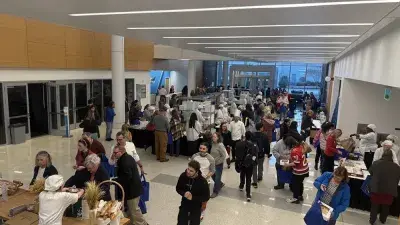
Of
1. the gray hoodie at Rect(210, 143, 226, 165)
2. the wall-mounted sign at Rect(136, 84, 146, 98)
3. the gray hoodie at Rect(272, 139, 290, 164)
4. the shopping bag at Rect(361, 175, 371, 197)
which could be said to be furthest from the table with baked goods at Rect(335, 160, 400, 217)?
the wall-mounted sign at Rect(136, 84, 146, 98)

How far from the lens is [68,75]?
39.6 ft

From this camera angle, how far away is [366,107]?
33.2 ft

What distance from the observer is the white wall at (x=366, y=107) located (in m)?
9.66

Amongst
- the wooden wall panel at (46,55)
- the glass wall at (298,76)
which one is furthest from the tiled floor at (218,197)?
the glass wall at (298,76)

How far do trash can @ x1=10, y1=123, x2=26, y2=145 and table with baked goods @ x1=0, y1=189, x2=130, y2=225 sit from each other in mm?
6909

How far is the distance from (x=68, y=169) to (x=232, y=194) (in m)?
4.29

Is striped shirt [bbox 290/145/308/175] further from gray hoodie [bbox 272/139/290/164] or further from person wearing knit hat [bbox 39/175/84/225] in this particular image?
person wearing knit hat [bbox 39/175/84/225]

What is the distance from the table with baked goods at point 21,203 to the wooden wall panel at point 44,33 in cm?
813

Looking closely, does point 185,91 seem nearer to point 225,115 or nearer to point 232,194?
point 225,115

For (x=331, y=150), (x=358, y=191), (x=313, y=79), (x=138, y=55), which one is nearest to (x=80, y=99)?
(x=138, y=55)

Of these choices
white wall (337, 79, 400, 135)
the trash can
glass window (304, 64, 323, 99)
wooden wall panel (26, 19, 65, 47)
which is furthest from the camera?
glass window (304, 64, 323, 99)

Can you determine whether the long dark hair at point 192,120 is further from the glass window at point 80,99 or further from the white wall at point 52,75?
the glass window at point 80,99

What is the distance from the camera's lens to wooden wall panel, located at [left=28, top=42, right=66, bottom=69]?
10336mm

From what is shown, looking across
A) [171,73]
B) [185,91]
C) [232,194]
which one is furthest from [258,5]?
[171,73]
